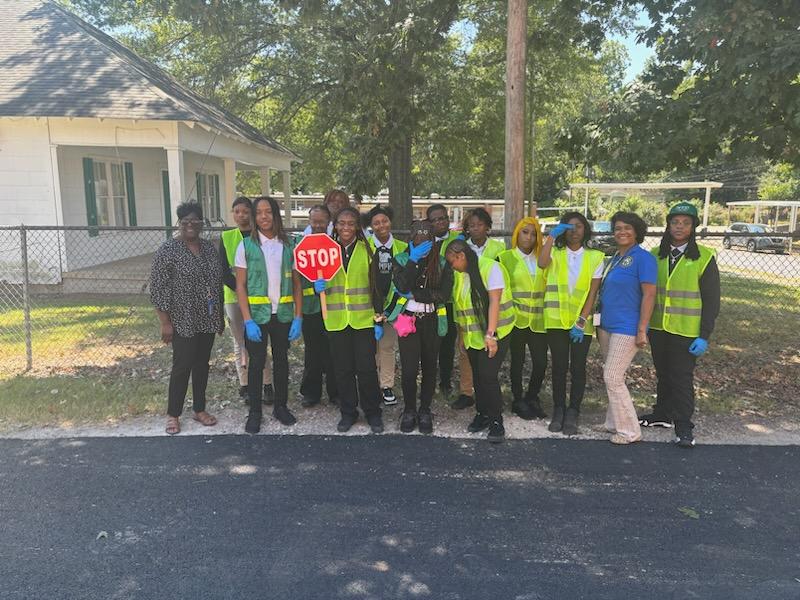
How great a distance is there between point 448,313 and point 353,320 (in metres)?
0.90

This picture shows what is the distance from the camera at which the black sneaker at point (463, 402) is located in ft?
17.0

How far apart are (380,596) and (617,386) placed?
8.13ft

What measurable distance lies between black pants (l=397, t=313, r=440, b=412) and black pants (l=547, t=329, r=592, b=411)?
0.91 m

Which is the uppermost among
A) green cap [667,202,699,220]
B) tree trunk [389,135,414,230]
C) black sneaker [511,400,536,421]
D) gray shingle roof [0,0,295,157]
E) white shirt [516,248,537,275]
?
gray shingle roof [0,0,295,157]

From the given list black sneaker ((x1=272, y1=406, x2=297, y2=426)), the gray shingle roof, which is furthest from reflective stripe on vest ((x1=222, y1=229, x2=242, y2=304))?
the gray shingle roof

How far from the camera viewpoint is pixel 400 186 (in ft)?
40.3

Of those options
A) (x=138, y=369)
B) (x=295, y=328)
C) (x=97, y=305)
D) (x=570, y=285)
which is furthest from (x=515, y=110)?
(x=97, y=305)

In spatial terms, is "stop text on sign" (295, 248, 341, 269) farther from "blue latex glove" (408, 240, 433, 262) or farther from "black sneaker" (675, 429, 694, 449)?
"black sneaker" (675, 429, 694, 449)

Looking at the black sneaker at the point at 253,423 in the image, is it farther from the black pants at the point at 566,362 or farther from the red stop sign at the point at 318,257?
the black pants at the point at 566,362

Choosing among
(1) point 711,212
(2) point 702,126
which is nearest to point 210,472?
(2) point 702,126

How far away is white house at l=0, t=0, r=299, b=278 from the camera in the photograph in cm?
1068

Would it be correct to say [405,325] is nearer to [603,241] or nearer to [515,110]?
[515,110]

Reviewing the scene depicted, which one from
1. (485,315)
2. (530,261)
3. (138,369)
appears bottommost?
(138,369)

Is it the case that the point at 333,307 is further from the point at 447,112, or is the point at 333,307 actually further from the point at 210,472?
the point at 447,112
